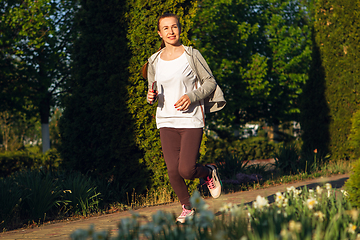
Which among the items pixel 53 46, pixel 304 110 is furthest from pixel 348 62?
pixel 53 46

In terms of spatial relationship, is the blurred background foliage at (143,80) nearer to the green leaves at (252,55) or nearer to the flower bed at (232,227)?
the green leaves at (252,55)

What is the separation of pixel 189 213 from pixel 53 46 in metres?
11.7

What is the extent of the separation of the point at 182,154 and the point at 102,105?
101 inches

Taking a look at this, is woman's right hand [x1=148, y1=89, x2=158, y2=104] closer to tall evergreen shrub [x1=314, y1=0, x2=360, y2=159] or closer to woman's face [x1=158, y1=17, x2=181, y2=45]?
woman's face [x1=158, y1=17, x2=181, y2=45]

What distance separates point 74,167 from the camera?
6164 millimetres

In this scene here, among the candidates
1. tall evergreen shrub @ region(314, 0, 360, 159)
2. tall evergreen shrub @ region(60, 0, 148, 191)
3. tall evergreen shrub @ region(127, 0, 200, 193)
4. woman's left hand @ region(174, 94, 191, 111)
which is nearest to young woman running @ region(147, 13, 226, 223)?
woman's left hand @ region(174, 94, 191, 111)

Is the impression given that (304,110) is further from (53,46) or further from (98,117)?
(53,46)

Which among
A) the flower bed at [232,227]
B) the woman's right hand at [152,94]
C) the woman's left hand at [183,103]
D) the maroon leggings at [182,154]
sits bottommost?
the flower bed at [232,227]

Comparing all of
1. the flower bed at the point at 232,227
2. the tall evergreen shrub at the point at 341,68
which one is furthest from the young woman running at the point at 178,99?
the tall evergreen shrub at the point at 341,68

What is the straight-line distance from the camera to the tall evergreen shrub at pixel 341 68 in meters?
10.0

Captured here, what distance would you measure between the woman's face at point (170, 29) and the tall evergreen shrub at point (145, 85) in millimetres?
1770

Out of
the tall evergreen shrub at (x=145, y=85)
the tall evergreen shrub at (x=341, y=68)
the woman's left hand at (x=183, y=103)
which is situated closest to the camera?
the woman's left hand at (x=183, y=103)

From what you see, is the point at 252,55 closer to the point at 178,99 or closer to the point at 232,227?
the point at 178,99

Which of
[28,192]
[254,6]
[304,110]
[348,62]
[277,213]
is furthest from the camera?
[254,6]
